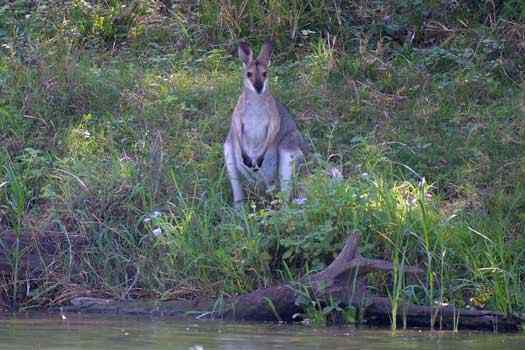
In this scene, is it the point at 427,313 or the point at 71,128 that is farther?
the point at 71,128

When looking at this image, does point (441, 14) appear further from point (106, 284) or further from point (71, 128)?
point (106, 284)

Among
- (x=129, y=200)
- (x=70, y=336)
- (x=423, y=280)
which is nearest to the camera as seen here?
(x=70, y=336)

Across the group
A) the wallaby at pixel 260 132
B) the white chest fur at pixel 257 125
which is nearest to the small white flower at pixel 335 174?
the wallaby at pixel 260 132

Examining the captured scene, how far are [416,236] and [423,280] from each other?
327 mm

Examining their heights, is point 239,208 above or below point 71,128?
below

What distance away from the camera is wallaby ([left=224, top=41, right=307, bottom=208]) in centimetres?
942

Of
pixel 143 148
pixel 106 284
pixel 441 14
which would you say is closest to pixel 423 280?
pixel 106 284

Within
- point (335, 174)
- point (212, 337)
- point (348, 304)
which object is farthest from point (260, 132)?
point (212, 337)

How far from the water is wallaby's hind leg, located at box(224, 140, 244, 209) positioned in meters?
1.75

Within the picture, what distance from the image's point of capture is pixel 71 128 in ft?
32.7

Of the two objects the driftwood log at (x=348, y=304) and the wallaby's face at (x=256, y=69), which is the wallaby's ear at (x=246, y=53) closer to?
the wallaby's face at (x=256, y=69)

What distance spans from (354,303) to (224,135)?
3145mm

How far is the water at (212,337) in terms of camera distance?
21.0ft

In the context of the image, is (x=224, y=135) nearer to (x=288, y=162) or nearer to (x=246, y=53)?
(x=246, y=53)
